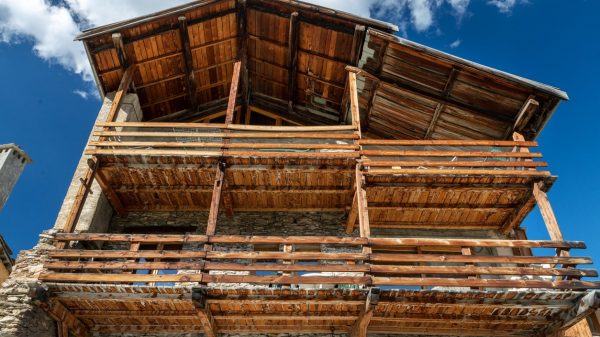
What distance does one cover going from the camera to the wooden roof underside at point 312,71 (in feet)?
45.7

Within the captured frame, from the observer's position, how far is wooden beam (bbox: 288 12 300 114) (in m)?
Answer: 15.0

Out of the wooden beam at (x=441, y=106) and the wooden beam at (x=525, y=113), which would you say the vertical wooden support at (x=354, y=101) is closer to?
the wooden beam at (x=441, y=106)

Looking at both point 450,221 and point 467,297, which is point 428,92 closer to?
point 450,221

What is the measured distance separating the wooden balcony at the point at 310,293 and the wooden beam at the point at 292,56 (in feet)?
25.0

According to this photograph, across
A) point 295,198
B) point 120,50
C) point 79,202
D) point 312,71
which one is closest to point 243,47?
point 312,71

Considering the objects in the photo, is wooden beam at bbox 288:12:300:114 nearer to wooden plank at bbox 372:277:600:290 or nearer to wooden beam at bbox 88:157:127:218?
wooden beam at bbox 88:157:127:218

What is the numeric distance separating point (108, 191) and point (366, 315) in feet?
28.1

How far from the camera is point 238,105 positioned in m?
17.9

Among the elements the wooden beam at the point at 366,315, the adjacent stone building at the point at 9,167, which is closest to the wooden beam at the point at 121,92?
the wooden beam at the point at 366,315

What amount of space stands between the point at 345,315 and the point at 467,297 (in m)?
2.79

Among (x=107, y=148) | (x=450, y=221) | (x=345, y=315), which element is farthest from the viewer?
(x=450, y=221)

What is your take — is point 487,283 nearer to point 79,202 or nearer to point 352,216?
point 352,216

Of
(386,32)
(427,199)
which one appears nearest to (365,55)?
(386,32)

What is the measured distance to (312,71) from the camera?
1631 cm
